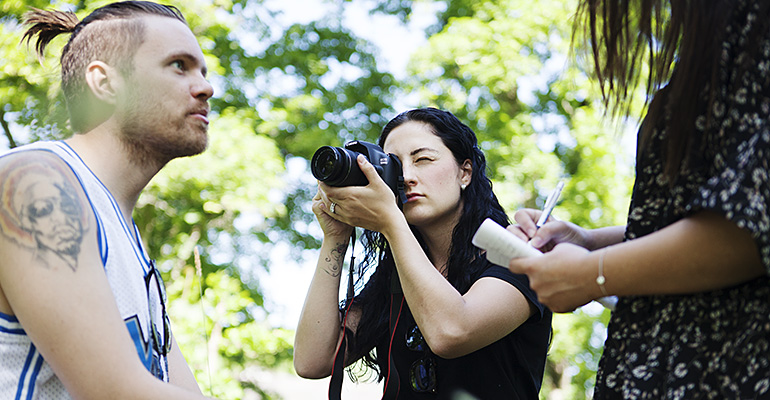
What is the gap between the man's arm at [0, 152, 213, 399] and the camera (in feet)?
4.46

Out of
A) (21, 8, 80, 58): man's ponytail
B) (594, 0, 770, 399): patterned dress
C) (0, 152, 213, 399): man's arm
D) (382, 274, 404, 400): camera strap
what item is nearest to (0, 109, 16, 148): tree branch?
(21, 8, 80, 58): man's ponytail

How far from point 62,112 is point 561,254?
1603 millimetres

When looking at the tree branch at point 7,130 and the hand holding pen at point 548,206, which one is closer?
the hand holding pen at point 548,206

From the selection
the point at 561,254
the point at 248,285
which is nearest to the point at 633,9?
the point at 561,254

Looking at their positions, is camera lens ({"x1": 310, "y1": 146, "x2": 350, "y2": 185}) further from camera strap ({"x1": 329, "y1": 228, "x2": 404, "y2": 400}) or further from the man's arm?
the man's arm

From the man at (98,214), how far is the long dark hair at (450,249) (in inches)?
25.3

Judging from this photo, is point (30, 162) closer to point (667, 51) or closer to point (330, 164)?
point (330, 164)

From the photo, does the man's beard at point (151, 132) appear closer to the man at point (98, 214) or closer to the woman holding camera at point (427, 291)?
the man at point (98, 214)

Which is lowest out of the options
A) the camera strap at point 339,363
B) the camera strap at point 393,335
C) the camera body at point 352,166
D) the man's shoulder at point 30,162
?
the camera strap at point 339,363

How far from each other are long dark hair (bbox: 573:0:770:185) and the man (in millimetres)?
1050

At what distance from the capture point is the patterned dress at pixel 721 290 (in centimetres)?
114

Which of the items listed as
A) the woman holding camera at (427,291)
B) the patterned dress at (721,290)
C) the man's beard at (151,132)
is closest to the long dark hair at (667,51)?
the patterned dress at (721,290)

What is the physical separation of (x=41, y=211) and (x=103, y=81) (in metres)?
0.56

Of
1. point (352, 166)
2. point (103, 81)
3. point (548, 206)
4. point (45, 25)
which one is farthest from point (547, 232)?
point (45, 25)
